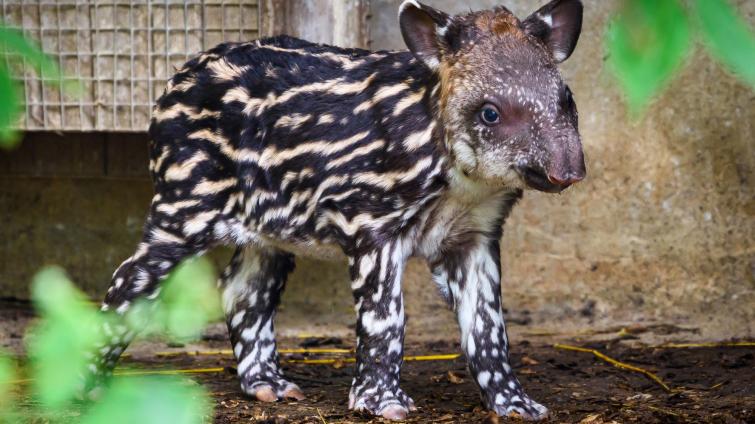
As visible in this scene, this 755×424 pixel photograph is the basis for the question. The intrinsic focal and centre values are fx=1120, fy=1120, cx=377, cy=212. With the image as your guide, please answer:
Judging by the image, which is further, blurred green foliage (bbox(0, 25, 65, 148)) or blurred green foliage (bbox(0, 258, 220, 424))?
blurred green foliage (bbox(0, 25, 65, 148))

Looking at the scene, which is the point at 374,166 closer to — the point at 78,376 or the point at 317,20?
the point at 317,20

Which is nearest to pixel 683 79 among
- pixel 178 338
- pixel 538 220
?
pixel 538 220

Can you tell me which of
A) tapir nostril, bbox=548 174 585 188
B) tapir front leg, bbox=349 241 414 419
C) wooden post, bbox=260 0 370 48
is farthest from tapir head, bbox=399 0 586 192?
wooden post, bbox=260 0 370 48

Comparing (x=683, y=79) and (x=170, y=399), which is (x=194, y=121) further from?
(x=170, y=399)

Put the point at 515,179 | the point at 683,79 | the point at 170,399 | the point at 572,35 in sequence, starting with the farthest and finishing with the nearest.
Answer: the point at 683,79, the point at 572,35, the point at 515,179, the point at 170,399

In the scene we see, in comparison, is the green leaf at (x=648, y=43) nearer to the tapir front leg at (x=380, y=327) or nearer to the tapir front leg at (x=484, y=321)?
the tapir front leg at (x=380, y=327)

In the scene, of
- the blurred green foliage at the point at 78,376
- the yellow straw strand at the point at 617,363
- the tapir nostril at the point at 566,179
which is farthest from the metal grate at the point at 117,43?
the blurred green foliage at the point at 78,376

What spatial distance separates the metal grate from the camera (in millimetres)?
6016

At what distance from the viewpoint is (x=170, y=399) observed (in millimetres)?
1217

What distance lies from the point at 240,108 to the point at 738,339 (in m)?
3.14

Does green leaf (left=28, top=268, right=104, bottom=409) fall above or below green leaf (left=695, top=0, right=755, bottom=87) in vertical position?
below

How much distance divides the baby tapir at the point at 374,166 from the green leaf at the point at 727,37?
9.15 ft

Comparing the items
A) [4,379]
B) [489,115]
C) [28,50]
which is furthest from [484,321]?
[28,50]

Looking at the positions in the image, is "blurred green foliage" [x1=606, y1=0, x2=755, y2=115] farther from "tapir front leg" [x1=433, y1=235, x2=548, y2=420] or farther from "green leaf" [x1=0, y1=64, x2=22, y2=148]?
"tapir front leg" [x1=433, y1=235, x2=548, y2=420]
